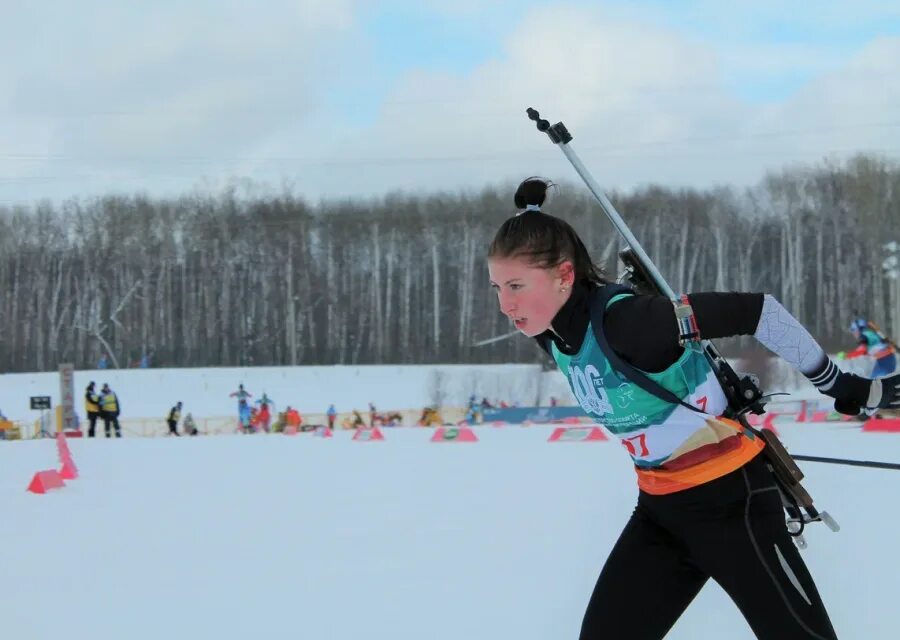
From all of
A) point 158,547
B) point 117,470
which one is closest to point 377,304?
point 117,470

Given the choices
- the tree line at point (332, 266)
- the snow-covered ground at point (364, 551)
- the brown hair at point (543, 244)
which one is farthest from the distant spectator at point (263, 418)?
the tree line at point (332, 266)

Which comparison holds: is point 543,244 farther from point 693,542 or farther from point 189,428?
point 189,428

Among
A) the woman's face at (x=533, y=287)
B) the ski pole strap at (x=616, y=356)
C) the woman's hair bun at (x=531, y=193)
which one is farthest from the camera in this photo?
the woman's hair bun at (x=531, y=193)

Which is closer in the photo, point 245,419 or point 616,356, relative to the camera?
point 616,356

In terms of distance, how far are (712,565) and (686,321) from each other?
2.02ft

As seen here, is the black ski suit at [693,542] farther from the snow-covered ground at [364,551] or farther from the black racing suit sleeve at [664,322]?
the snow-covered ground at [364,551]

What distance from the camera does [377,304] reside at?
48.0 meters

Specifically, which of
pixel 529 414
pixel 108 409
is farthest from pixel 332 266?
pixel 108 409

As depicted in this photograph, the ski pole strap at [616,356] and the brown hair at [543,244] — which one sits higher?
the brown hair at [543,244]

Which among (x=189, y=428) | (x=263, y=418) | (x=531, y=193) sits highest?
(x=531, y=193)

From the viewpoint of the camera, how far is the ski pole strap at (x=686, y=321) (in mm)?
2018

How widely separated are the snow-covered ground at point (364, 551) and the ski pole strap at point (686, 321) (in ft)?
6.42

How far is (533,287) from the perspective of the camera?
2268 millimetres

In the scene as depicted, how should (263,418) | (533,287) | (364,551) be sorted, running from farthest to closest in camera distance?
(263,418) < (364,551) < (533,287)
